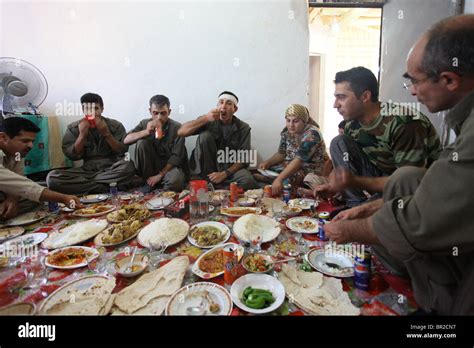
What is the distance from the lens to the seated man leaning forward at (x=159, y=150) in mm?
3100

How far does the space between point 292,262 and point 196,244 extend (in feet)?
2.03

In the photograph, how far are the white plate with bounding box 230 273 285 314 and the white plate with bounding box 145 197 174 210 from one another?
125 centimetres

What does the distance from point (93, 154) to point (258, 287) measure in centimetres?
298

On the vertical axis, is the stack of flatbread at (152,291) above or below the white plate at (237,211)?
below

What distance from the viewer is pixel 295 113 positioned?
299 centimetres

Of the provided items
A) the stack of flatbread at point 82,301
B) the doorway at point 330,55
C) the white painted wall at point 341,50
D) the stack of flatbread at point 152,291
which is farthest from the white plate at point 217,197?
the doorway at point 330,55

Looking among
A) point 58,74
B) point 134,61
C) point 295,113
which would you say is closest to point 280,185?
point 295,113

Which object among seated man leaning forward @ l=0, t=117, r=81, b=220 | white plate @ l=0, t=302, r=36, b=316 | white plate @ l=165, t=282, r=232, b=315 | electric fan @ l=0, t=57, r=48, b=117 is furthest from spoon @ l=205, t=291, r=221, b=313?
electric fan @ l=0, t=57, r=48, b=117

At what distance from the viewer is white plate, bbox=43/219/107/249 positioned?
1.70 m

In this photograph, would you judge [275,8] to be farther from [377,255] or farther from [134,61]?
[377,255]

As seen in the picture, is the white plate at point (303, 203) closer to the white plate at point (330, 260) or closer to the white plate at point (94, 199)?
the white plate at point (330, 260)

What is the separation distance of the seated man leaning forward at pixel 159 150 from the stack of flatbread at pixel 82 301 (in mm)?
1774

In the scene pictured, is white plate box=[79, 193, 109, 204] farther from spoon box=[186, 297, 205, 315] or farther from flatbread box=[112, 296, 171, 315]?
spoon box=[186, 297, 205, 315]
